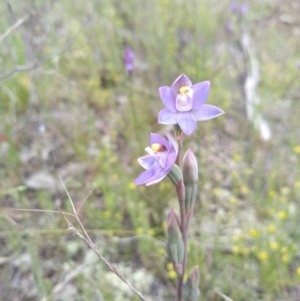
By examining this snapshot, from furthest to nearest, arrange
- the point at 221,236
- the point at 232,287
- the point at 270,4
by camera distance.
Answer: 1. the point at 270,4
2. the point at 221,236
3. the point at 232,287

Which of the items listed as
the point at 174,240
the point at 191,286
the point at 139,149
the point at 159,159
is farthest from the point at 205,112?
the point at 139,149

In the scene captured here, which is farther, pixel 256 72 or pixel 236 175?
pixel 256 72

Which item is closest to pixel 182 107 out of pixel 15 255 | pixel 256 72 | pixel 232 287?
pixel 232 287

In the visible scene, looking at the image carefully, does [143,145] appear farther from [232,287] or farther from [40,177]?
[232,287]

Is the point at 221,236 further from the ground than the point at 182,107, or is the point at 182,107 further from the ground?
the point at 182,107

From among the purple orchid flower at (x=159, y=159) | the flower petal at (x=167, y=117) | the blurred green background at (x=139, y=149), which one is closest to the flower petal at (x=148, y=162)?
the purple orchid flower at (x=159, y=159)

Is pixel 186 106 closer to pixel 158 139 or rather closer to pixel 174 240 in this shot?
pixel 158 139

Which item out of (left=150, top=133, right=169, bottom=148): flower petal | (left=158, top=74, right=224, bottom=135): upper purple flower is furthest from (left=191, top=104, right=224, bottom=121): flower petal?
(left=150, top=133, right=169, bottom=148): flower petal
